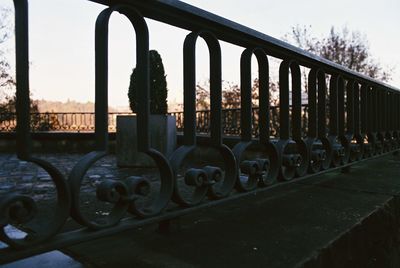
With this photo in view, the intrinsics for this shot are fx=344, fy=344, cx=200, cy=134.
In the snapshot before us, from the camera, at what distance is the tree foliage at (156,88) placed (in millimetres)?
6840

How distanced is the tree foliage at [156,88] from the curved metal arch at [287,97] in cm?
499

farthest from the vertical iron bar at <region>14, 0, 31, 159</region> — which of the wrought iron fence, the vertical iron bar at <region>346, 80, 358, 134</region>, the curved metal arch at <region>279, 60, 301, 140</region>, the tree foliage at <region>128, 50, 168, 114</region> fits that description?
the wrought iron fence

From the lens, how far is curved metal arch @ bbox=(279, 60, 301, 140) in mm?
1893

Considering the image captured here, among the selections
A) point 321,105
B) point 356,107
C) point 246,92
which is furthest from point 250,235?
point 356,107

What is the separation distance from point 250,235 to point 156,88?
5.63 m

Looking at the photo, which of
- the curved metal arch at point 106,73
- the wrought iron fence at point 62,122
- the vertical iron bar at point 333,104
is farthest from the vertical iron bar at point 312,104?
the wrought iron fence at point 62,122

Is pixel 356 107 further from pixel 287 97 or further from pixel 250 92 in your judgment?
pixel 250 92

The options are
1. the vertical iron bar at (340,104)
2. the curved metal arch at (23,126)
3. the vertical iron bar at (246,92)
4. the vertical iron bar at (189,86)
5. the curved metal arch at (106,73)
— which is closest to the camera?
the curved metal arch at (23,126)

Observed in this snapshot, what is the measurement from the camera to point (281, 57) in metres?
1.86

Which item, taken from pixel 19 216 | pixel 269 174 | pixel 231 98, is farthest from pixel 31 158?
pixel 231 98

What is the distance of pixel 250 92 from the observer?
1.63 m

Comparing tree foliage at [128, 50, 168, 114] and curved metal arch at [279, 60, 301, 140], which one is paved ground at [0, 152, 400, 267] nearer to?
curved metal arch at [279, 60, 301, 140]

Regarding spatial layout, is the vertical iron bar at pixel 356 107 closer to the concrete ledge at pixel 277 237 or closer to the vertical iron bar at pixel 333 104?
the vertical iron bar at pixel 333 104

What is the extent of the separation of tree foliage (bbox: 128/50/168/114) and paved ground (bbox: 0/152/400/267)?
4.82 metres
